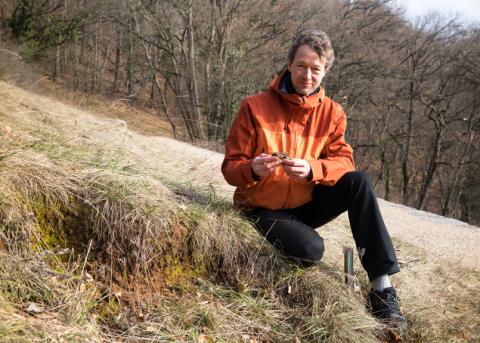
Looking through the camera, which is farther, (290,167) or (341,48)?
(341,48)

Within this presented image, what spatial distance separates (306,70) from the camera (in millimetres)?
2604

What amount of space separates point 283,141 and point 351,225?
0.64 m

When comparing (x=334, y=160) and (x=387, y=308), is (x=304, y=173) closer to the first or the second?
(x=334, y=160)

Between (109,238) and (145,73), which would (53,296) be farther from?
(145,73)

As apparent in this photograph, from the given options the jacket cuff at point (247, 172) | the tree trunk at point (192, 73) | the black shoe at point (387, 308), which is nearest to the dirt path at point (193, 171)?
the jacket cuff at point (247, 172)

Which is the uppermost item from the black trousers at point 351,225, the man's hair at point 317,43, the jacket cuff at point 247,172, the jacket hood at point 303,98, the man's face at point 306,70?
the man's hair at point 317,43

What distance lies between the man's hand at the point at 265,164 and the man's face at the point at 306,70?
20.8 inches

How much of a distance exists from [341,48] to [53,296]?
19.0 metres

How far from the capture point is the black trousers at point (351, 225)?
2461 millimetres

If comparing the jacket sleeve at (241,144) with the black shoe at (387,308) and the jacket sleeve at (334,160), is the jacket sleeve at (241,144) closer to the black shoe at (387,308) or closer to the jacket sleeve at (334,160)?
the jacket sleeve at (334,160)

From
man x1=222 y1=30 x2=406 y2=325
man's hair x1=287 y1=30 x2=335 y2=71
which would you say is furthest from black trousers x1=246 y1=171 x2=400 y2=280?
man's hair x1=287 y1=30 x2=335 y2=71

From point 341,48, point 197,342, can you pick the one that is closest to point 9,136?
point 197,342

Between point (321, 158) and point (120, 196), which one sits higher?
point (321, 158)

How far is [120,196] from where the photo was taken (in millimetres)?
2287
